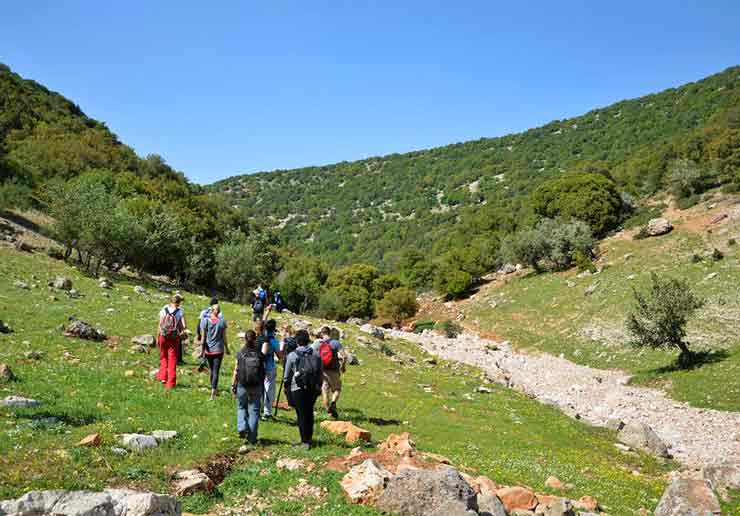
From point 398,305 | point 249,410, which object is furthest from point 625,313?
point 249,410

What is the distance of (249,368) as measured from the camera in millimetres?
12484

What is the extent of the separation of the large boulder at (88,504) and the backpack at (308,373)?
477 cm

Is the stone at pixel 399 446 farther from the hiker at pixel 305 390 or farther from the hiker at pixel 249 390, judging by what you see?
the hiker at pixel 249 390

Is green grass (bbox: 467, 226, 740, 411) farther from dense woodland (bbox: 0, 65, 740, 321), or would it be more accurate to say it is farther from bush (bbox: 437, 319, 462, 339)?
dense woodland (bbox: 0, 65, 740, 321)

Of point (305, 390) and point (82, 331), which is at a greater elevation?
point (82, 331)

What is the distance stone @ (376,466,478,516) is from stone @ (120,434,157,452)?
506 cm

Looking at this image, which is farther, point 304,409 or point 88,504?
point 304,409

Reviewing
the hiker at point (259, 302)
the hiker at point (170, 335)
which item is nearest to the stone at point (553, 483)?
the hiker at point (170, 335)

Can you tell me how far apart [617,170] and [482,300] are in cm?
4672

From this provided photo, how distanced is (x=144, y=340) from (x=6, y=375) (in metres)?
8.03

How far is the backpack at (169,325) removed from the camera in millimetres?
16188

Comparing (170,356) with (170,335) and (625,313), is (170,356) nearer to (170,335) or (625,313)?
(170,335)

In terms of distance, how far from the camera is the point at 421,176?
18975cm

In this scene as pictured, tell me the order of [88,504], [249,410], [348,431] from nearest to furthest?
[88,504], [249,410], [348,431]
